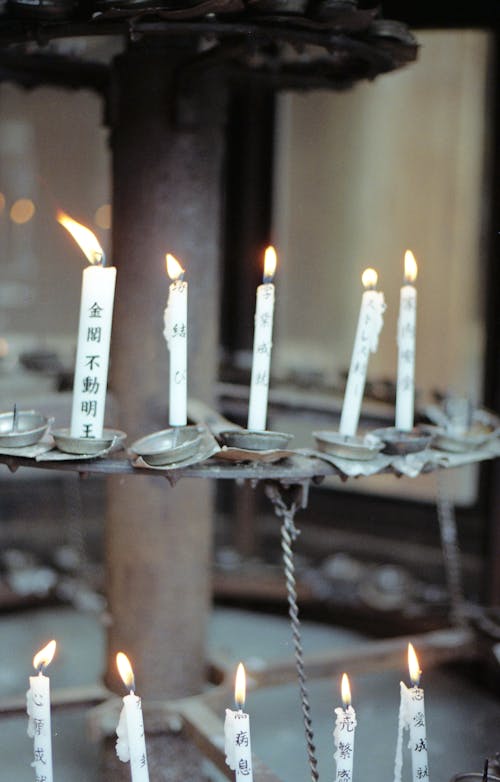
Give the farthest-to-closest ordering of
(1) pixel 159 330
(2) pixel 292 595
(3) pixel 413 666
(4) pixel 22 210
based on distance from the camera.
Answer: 1. (4) pixel 22 210
2. (1) pixel 159 330
3. (2) pixel 292 595
4. (3) pixel 413 666

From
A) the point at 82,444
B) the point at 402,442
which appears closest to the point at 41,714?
the point at 82,444

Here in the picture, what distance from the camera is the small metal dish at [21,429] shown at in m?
2.04

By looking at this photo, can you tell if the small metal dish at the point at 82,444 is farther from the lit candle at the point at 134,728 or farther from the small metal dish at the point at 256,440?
the lit candle at the point at 134,728

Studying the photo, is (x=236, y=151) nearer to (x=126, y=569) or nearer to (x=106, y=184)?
(x=106, y=184)

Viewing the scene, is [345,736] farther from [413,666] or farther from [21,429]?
[21,429]

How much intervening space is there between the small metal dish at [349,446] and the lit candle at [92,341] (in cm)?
49

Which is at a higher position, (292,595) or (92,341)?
(92,341)

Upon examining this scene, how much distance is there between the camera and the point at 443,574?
15.7 feet

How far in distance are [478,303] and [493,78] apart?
1.02 meters

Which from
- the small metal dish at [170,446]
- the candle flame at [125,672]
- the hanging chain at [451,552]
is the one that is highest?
the small metal dish at [170,446]

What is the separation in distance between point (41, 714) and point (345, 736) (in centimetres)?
59

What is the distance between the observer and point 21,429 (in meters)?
2.19

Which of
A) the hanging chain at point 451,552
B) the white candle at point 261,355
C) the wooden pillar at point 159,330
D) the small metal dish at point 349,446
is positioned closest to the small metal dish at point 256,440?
the white candle at point 261,355

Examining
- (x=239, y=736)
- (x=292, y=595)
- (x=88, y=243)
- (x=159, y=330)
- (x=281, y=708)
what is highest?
(x=88, y=243)
